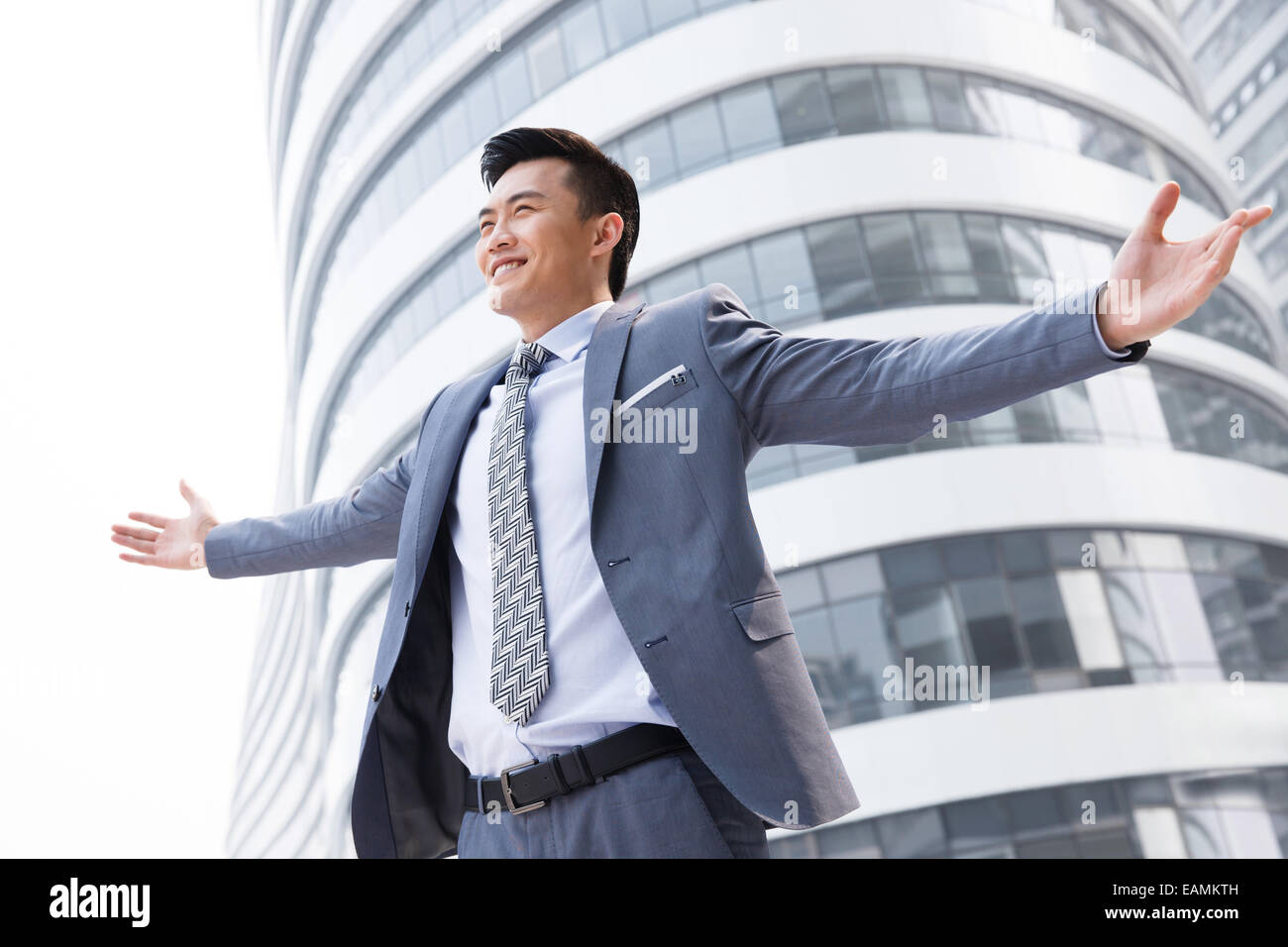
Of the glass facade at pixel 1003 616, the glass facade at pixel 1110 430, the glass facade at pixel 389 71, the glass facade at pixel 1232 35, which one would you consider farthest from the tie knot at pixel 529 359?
the glass facade at pixel 1232 35

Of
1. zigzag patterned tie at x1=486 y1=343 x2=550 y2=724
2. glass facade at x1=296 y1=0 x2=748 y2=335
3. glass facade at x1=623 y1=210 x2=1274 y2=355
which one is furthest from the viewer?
glass facade at x1=296 y1=0 x2=748 y2=335

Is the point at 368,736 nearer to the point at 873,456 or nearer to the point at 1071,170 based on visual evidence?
the point at 873,456

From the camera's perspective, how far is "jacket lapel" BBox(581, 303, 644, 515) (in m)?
2.55

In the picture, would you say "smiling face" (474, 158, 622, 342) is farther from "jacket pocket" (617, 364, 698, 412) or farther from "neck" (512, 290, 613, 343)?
"jacket pocket" (617, 364, 698, 412)

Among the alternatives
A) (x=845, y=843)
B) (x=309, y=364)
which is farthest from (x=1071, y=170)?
(x=309, y=364)

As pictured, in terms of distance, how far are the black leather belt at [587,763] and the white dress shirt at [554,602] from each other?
0.11 ft

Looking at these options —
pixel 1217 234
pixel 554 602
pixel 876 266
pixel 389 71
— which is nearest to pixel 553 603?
pixel 554 602

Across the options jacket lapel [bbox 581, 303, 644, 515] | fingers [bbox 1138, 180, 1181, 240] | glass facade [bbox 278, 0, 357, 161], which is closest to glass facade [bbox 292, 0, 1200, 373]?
glass facade [bbox 278, 0, 357, 161]

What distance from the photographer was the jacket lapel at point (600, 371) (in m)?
2.55

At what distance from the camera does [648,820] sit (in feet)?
7.38

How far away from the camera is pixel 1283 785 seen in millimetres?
19844

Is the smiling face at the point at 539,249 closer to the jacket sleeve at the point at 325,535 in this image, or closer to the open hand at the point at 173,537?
the jacket sleeve at the point at 325,535

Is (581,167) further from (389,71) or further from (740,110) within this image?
(389,71)
